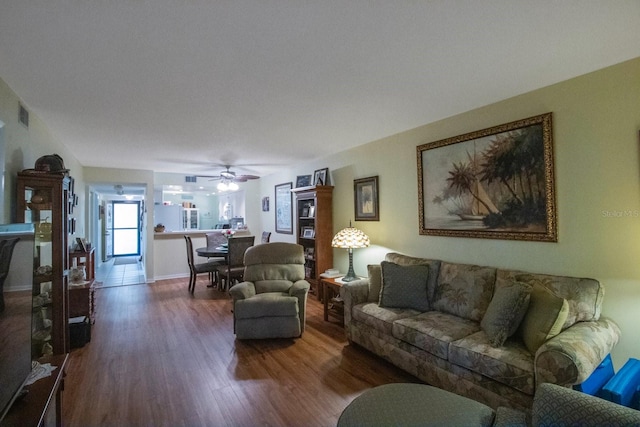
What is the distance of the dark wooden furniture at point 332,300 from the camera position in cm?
392

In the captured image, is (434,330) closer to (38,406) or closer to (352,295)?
(352,295)

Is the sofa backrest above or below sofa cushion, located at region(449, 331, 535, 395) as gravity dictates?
above

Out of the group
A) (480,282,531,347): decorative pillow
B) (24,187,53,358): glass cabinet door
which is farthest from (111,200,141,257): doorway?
(480,282,531,347): decorative pillow

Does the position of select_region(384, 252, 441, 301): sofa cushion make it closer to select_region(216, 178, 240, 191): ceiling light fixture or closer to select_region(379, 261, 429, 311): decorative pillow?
select_region(379, 261, 429, 311): decorative pillow

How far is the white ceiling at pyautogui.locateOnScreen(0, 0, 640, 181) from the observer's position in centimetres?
152

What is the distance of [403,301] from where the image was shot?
295 centimetres

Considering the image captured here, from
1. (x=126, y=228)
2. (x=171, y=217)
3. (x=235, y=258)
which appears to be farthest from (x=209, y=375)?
(x=126, y=228)

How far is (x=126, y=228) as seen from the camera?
10781mm

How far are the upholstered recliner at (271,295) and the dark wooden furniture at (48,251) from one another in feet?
4.94

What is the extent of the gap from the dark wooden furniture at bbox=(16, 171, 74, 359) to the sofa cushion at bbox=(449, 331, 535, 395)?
3.23 metres

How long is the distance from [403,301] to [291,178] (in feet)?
12.5

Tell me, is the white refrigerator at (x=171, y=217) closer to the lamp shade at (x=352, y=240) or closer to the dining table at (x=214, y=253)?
the dining table at (x=214, y=253)

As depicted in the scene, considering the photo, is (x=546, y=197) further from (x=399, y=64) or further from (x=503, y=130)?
(x=399, y=64)

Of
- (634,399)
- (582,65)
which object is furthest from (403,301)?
(582,65)
